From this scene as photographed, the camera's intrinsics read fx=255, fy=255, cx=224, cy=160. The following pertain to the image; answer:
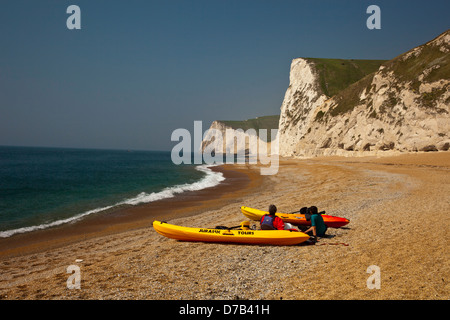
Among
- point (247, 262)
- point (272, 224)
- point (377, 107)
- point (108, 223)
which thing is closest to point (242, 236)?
point (272, 224)

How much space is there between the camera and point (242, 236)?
8.83m

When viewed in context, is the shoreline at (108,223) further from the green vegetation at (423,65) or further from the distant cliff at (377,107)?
the green vegetation at (423,65)

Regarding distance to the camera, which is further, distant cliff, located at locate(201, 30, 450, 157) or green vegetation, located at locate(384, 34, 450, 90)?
green vegetation, located at locate(384, 34, 450, 90)

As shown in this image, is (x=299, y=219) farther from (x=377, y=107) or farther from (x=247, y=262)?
(x=377, y=107)

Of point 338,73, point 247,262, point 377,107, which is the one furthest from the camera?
point 338,73

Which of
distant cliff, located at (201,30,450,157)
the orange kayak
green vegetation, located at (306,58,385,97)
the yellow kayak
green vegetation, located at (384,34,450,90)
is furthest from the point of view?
green vegetation, located at (306,58,385,97)

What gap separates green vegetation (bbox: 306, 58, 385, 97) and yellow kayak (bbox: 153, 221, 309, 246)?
70321 mm

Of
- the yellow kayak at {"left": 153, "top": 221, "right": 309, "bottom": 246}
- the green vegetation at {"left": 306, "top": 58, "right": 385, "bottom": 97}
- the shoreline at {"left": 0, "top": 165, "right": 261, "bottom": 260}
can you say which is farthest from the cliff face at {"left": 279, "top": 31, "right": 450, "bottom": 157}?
the yellow kayak at {"left": 153, "top": 221, "right": 309, "bottom": 246}

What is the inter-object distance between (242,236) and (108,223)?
978cm

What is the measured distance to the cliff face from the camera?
118ft

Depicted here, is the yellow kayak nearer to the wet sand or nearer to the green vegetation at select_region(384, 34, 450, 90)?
the wet sand

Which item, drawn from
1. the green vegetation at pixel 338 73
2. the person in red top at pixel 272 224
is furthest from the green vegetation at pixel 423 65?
the person in red top at pixel 272 224

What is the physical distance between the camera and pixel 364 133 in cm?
4744
